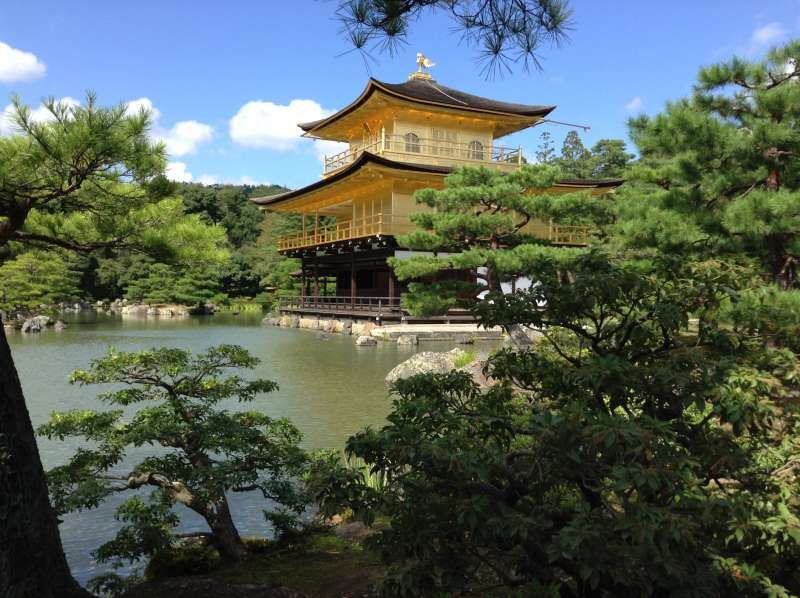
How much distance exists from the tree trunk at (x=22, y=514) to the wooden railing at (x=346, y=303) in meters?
14.3

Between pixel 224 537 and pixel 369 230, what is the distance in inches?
571

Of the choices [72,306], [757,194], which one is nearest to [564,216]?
[757,194]

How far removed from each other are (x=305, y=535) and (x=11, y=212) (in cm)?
239

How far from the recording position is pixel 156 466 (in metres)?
3.34

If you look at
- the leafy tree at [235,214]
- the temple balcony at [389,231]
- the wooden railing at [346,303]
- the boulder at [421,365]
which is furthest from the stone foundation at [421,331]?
the leafy tree at [235,214]

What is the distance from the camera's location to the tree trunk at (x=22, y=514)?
2.02m

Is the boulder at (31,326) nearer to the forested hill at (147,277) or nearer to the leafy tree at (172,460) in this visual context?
the forested hill at (147,277)

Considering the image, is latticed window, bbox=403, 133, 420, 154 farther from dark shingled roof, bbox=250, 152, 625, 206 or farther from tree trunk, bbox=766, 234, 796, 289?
tree trunk, bbox=766, 234, 796, 289

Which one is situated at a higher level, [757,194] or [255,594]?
[757,194]

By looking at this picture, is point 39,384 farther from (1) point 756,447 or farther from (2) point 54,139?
(1) point 756,447

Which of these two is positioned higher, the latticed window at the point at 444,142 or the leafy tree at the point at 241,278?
the latticed window at the point at 444,142

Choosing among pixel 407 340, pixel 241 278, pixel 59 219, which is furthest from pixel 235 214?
pixel 59 219

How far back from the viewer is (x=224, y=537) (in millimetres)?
3254

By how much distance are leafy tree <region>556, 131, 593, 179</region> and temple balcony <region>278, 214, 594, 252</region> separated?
11.8 metres
